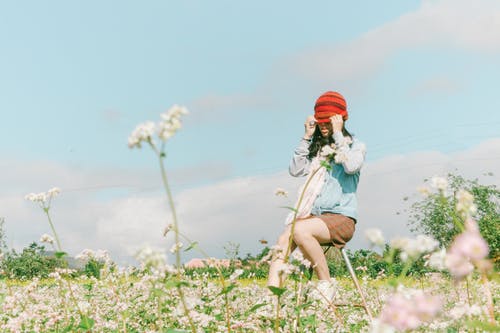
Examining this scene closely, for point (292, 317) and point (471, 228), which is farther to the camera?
point (292, 317)

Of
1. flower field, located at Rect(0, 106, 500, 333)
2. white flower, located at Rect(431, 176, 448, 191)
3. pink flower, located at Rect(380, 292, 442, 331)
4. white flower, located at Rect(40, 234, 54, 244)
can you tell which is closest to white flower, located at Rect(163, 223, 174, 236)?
flower field, located at Rect(0, 106, 500, 333)

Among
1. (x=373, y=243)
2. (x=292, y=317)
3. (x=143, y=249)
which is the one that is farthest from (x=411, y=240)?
(x=292, y=317)

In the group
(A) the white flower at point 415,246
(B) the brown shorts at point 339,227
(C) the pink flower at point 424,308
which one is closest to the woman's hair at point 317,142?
(B) the brown shorts at point 339,227

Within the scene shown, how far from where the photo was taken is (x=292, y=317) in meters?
5.15

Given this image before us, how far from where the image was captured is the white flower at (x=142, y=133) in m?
2.29

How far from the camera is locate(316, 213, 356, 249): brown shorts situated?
6964 mm

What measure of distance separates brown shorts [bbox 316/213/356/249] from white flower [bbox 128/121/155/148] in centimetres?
483

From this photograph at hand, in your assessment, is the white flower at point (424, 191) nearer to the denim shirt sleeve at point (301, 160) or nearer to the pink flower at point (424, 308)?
the pink flower at point (424, 308)

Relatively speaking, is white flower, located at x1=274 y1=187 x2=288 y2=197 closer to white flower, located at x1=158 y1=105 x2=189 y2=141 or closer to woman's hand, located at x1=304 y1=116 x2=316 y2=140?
white flower, located at x1=158 y1=105 x2=189 y2=141

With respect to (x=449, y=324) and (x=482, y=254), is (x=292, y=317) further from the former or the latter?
(x=482, y=254)

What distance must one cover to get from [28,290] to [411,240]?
405 cm

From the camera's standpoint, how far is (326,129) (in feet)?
25.2

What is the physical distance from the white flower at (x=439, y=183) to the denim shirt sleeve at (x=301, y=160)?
5471 mm

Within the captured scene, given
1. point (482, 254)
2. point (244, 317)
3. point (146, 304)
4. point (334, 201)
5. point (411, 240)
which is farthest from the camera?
point (334, 201)
